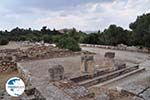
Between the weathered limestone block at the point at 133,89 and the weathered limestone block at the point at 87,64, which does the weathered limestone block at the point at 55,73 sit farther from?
the weathered limestone block at the point at 133,89

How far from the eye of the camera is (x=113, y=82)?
1056 cm

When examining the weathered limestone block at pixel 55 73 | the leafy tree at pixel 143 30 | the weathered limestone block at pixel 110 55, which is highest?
the leafy tree at pixel 143 30

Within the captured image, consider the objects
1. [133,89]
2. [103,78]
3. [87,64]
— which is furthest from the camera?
[87,64]

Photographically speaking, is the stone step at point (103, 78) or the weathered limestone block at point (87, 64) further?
the weathered limestone block at point (87, 64)

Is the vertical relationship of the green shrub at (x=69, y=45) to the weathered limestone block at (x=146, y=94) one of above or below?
above

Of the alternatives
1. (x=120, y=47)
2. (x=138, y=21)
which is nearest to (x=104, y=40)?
(x=120, y=47)

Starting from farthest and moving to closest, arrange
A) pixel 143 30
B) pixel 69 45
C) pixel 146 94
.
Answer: pixel 69 45 → pixel 143 30 → pixel 146 94

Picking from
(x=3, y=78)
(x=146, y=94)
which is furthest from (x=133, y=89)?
(x=3, y=78)

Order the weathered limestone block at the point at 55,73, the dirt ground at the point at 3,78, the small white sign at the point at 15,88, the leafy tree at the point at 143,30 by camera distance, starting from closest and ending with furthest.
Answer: the small white sign at the point at 15,88
the weathered limestone block at the point at 55,73
the dirt ground at the point at 3,78
the leafy tree at the point at 143,30

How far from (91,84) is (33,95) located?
3071 mm

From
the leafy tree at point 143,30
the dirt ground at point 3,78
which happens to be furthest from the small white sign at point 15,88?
the leafy tree at point 143,30

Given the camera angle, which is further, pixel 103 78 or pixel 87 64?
pixel 87 64

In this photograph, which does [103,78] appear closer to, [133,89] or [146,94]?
[133,89]

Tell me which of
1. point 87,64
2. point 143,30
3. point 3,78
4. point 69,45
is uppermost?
point 143,30
